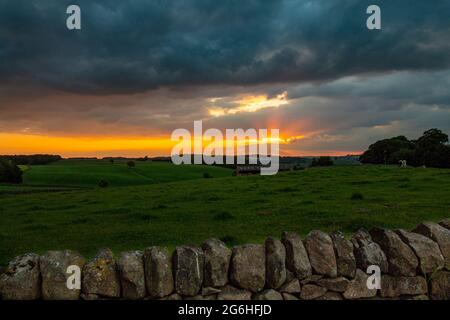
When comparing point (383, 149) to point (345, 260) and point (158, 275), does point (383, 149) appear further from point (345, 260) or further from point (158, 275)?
point (158, 275)

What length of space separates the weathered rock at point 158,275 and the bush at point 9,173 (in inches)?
2232

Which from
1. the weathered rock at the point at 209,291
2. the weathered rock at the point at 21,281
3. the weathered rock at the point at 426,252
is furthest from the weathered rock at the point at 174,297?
the weathered rock at the point at 426,252

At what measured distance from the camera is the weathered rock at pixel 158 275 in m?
6.40

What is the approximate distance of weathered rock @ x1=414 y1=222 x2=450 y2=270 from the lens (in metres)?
7.25

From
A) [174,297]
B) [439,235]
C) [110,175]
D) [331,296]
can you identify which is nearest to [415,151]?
[110,175]

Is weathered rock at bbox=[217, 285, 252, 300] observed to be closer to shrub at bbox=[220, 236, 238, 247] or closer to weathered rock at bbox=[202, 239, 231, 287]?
weathered rock at bbox=[202, 239, 231, 287]

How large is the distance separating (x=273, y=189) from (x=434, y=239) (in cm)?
1425

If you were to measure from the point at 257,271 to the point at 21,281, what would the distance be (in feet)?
10.7

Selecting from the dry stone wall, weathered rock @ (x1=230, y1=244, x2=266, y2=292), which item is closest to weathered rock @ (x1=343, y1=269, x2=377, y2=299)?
the dry stone wall

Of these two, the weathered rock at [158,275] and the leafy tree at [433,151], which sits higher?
the leafy tree at [433,151]

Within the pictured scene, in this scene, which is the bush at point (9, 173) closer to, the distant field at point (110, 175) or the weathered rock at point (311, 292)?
the distant field at point (110, 175)
